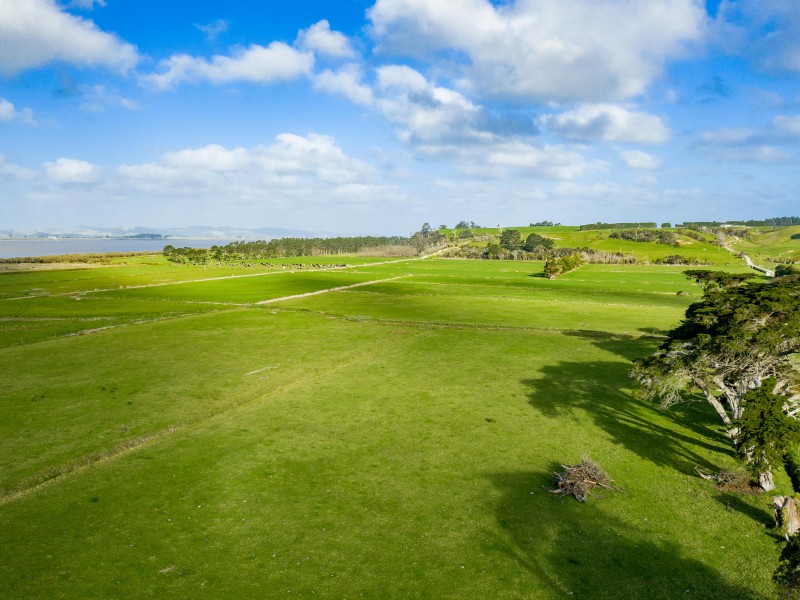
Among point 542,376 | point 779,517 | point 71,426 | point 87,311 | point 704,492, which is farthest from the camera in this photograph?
point 87,311

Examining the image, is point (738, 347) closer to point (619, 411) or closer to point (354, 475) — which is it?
point (619, 411)

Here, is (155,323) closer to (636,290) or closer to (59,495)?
(59,495)

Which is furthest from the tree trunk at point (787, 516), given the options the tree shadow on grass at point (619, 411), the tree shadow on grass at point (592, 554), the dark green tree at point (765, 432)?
the tree shadow on grass at point (619, 411)

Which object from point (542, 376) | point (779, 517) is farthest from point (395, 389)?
point (779, 517)

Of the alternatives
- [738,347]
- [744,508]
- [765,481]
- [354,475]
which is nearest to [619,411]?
[765,481]

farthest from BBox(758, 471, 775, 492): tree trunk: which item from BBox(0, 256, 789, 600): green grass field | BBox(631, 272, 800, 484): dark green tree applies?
BBox(631, 272, 800, 484): dark green tree

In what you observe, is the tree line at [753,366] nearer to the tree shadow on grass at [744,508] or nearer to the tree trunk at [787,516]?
the tree trunk at [787,516]

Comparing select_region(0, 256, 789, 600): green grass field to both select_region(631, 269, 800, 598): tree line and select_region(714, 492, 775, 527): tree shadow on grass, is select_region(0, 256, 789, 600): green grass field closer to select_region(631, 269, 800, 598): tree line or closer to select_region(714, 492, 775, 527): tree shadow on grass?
select_region(714, 492, 775, 527): tree shadow on grass
